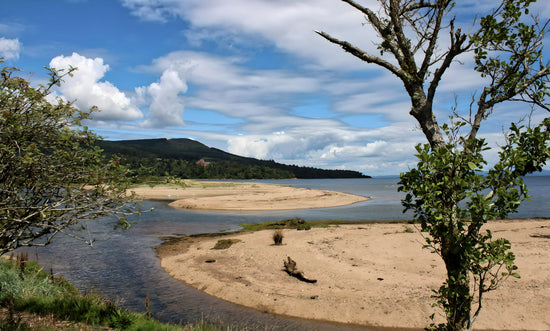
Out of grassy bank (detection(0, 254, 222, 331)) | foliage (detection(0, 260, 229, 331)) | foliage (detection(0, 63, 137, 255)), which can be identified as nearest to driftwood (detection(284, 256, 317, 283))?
foliage (detection(0, 260, 229, 331))

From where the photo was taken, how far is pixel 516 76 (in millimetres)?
5750

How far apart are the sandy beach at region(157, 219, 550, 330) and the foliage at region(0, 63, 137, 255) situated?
8.70 meters

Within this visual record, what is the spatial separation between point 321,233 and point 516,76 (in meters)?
22.2

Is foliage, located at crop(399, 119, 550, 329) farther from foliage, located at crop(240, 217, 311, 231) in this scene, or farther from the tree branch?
foliage, located at crop(240, 217, 311, 231)

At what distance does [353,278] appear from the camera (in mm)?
16188

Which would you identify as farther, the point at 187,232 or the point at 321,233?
the point at 187,232

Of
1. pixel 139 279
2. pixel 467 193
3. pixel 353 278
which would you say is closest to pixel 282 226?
pixel 353 278

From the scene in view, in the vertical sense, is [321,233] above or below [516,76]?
below

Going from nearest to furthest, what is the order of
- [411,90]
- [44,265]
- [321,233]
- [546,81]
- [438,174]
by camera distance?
[438,174] < [546,81] < [411,90] < [44,265] < [321,233]

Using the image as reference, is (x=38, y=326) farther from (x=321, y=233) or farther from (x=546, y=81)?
(x=321, y=233)

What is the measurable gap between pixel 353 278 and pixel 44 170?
13.4 meters

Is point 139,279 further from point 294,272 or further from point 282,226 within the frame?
point 282,226

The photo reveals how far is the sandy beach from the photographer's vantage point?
12609 millimetres

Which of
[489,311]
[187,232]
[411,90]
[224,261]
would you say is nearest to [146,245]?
[187,232]
